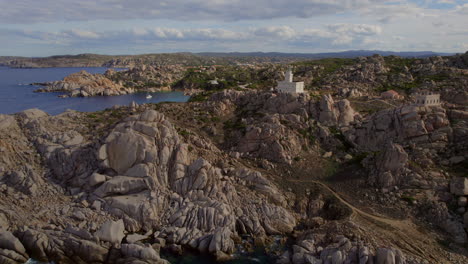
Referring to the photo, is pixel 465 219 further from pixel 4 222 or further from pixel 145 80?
pixel 145 80

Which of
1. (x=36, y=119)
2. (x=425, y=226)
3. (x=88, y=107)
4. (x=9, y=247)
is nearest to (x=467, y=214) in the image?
(x=425, y=226)

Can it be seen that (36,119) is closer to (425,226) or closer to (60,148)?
(60,148)

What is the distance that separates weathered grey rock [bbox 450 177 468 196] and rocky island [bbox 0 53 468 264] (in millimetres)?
→ 104

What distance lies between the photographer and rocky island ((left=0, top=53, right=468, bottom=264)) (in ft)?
107

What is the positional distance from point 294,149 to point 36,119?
111 ft

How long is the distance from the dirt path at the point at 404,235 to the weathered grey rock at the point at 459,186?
6281mm

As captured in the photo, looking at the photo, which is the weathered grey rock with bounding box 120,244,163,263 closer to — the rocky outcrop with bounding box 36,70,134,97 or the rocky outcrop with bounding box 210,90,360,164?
the rocky outcrop with bounding box 210,90,360,164

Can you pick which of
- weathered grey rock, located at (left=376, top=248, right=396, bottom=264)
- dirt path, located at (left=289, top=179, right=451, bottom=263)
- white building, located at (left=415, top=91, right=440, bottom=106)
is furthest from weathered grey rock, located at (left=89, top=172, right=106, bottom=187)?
white building, located at (left=415, top=91, right=440, bottom=106)

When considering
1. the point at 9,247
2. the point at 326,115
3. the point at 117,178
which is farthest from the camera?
the point at 326,115

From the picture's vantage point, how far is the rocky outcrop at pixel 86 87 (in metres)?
144

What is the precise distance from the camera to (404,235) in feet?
113

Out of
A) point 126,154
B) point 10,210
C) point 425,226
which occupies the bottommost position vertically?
point 425,226

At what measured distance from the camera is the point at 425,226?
36.2 meters

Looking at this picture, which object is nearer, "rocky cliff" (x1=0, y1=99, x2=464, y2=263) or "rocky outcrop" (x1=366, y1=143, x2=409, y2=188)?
"rocky cliff" (x1=0, y1=99, x2=464, y2=263)
